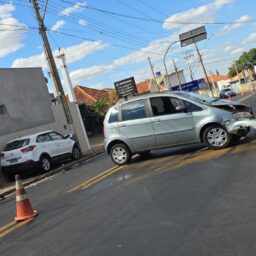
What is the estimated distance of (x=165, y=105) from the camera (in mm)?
13250

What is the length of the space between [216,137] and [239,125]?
2.14 feet

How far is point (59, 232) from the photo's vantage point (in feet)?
24.0

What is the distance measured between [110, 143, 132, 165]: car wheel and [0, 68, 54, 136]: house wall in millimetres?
9056

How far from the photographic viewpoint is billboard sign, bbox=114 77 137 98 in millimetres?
45281

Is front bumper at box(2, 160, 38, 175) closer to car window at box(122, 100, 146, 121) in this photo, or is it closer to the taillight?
the taillight

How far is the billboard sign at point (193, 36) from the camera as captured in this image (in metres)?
36.1

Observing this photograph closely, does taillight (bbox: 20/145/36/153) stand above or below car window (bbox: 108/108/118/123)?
below

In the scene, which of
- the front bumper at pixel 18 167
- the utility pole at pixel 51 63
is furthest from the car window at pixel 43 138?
the utility pole at pixel 51 63

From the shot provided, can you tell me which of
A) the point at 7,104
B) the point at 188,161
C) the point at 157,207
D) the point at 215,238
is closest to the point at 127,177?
the point at 188,161

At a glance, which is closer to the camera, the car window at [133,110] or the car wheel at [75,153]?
the car window at [133,110]

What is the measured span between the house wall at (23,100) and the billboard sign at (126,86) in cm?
2000

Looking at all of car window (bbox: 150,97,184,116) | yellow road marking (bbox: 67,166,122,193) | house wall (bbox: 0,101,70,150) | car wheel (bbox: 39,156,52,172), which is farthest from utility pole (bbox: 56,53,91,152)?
car window (bbox: 150,97,184,116)

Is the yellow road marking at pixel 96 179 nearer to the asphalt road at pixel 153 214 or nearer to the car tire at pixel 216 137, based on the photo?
the asphalt road at pixel 153 214

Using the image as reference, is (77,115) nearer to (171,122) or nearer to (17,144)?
(17,144)
